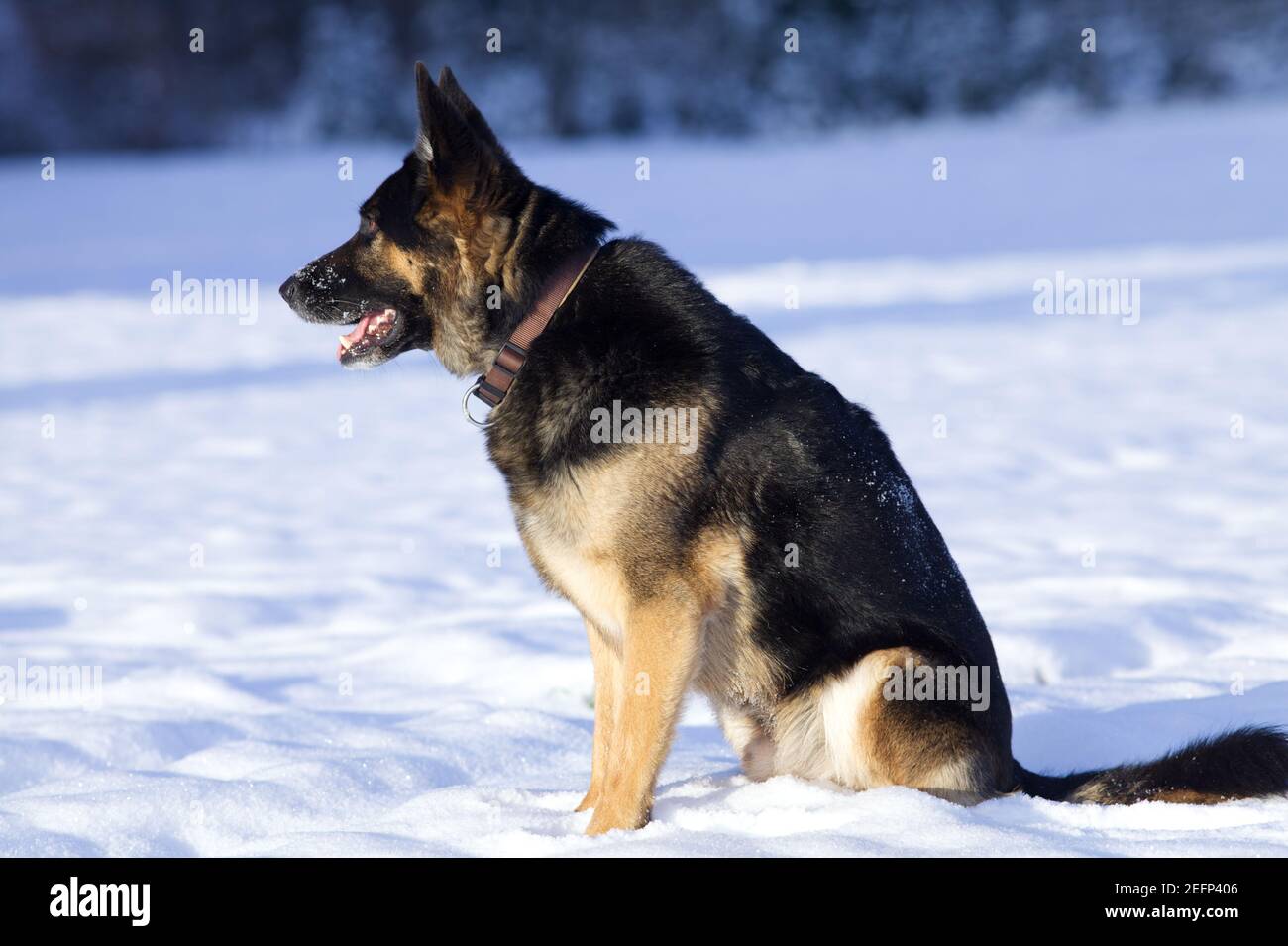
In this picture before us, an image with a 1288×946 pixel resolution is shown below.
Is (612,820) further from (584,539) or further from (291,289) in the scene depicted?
(291,289)

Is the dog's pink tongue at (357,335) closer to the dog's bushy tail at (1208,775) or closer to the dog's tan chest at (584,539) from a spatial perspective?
the dog's tan chest at (584,539)

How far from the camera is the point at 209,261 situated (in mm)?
16797

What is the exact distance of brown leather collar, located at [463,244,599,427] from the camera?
11.8 ft

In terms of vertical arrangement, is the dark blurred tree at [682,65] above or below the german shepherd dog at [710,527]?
above

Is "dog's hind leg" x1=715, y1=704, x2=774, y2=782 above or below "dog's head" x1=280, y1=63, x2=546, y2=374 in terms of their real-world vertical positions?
below

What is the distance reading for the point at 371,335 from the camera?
3.84 metres

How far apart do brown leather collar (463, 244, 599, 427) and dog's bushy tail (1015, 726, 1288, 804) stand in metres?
1.84

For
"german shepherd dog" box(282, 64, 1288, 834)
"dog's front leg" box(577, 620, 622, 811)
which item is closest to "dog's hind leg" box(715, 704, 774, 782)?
"german shepherd dog" box(282, 64, 1288, 834)

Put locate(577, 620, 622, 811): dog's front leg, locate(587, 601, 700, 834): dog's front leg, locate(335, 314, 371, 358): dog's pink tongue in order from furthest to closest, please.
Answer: locate(335, 314, 371, 358): dog's pink tongue → locate(577, 620, 622, 811): dog's front leg → locate(587, 601, 700, 834): dog's front leg

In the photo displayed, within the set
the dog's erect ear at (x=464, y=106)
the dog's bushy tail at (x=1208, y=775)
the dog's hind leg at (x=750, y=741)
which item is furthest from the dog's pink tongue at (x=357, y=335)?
the dog's bushy tail at (x=1208, y=775)

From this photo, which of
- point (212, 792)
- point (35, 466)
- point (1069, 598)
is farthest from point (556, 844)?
point (35, 466)

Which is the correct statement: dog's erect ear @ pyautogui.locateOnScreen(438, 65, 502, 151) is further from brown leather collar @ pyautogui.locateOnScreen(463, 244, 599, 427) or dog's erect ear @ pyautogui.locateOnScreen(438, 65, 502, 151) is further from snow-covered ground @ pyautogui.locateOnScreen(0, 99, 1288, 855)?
snow-covered ground @ pyautogui.locateOnScreen(0, 99, 1288, 855)

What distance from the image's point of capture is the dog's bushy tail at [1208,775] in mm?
3418

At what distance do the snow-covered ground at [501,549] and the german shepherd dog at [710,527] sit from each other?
18 cm
